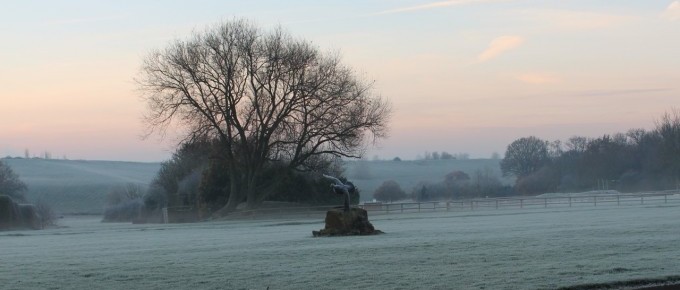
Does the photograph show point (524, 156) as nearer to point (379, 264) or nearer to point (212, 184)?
point (212, 184)

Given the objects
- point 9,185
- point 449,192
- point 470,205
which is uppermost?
point 9,185

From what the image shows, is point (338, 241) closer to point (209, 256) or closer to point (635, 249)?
point (209, 256)

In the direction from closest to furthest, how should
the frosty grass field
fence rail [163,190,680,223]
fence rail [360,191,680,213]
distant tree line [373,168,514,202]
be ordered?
the frosty grass field → fence rail [163,190,680,223] → fence rail [360,191,680,213] → distant tree line [373,168,514,202]

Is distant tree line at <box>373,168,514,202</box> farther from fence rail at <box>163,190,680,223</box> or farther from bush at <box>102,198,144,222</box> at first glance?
fence rail at <box>163,190,680,223</box>

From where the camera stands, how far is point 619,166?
431ft

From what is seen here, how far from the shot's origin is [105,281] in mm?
19609

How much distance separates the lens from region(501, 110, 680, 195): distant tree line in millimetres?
118312

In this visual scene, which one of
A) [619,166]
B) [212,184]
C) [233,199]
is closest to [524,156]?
[619,166]

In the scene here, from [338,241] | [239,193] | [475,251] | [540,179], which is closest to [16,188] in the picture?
[239,193]

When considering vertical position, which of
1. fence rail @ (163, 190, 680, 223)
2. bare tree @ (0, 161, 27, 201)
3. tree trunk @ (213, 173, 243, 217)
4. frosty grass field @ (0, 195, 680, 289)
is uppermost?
bare tree @ (0, 161, 27, 201)

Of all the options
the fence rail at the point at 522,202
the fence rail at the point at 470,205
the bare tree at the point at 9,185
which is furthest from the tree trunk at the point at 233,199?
the bare tree at the point at 9,185

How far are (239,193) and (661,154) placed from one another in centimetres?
5785

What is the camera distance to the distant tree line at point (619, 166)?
388ft

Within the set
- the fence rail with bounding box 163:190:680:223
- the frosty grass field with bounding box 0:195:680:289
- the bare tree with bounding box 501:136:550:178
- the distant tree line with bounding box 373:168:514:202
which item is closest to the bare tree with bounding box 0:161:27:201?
the fence rail with bounding box 163:190:680:223
